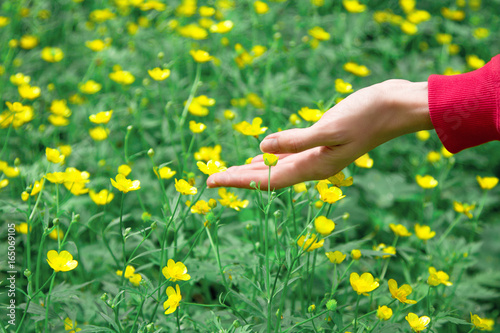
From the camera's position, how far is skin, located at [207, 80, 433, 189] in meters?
1.11

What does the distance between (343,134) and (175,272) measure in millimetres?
529

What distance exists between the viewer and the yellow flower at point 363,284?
1038 millimetres

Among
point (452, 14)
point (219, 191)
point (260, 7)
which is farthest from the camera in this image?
point (452, 14)

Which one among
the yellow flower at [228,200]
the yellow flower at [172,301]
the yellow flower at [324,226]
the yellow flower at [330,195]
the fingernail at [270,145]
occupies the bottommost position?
the yellow flower at [172,301]

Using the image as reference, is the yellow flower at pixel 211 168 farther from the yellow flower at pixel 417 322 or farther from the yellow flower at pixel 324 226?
the yellow flower at pixel 417 322

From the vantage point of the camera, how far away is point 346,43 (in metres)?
2.42

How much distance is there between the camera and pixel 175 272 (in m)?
1.04

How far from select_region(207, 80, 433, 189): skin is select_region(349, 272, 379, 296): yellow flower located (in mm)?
279

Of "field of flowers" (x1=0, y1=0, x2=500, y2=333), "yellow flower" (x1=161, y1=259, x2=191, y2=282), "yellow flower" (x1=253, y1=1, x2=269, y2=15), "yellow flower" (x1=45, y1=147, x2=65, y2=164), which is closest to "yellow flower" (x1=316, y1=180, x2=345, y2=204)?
"field of flowers" (x1=0, y1=0, x2=500, y2=333)

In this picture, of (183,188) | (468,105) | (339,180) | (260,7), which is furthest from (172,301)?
(260,7)

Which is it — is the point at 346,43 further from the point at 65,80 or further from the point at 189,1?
the point at 65,80

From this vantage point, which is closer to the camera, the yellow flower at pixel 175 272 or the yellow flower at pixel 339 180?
the yellow flower at pixel 175 272

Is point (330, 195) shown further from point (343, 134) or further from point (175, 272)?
point (175, 272)

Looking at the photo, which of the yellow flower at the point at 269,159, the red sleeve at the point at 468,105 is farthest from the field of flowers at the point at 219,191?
the red sleeve at the point at 468,105
